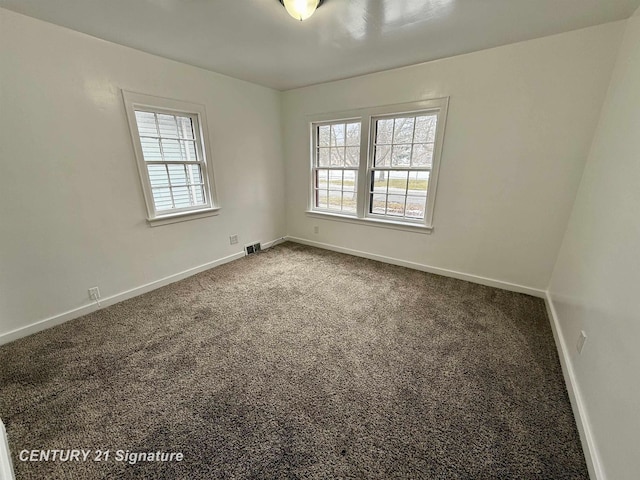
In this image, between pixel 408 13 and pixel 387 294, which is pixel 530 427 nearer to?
pixel 387 294

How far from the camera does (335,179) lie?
12.7 feet

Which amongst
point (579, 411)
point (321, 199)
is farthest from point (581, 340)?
point (321, 199)

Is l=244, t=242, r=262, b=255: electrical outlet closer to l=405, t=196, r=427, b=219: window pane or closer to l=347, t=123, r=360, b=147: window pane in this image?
l=347, t=123, r=360, b=147: window pane

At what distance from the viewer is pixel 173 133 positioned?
2881mm

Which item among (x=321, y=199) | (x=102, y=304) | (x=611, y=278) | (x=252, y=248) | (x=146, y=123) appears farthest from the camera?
(x=321, y=199)

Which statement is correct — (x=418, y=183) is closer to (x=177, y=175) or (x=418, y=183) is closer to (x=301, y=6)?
(x=301, y=6)

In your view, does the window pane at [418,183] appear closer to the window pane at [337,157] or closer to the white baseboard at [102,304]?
the window pane at [337,157]

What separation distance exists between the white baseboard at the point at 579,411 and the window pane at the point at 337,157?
2.97m

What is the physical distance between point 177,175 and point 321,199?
2060mm

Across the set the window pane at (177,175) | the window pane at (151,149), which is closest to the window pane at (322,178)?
the window pane at (177,175)

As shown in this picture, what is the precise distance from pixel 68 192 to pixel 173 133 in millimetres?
1171

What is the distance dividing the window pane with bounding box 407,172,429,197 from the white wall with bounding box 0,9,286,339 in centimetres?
252

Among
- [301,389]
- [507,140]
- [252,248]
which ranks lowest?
[301,389]

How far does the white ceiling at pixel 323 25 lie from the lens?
5.70ft
